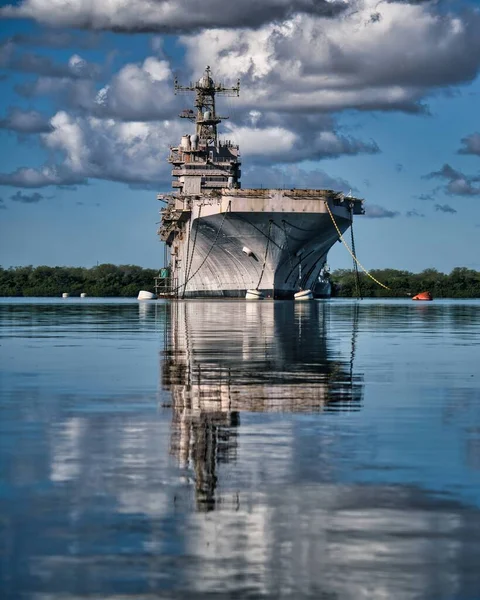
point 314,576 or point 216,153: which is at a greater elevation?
point 216,153

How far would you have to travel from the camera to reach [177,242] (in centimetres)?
10969

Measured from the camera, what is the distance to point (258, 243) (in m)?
82.5

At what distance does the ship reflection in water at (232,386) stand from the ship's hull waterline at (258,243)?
47.9 m

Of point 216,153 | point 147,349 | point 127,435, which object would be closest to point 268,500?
point 127,435

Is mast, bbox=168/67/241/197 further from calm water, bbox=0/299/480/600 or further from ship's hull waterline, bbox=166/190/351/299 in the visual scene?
calm water, bbox=0/299/480/600

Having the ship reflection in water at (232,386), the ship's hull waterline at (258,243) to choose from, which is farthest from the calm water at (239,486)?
the ship's hull waterline at (258,243)

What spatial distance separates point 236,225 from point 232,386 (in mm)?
64495

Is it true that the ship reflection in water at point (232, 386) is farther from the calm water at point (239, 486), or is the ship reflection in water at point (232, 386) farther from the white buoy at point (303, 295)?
the white buoy at point (303, 295)

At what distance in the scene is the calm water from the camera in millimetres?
5883

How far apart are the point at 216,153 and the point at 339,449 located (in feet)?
323

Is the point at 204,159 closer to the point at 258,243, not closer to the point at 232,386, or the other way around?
the point at 258,243

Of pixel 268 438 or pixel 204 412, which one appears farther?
pixel 204 412

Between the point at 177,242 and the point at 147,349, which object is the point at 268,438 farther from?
Result: the point at 177,242

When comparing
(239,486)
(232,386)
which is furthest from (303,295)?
(239,486)
